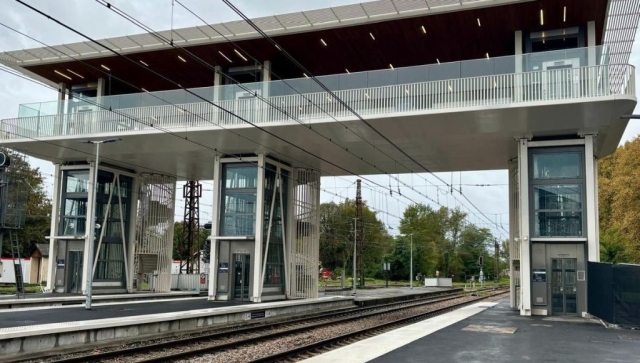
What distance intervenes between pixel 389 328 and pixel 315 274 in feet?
40.9

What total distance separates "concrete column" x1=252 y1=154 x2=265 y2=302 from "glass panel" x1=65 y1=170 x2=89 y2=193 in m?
10.6

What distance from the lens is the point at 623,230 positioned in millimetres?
43750

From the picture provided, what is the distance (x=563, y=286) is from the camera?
916 inches

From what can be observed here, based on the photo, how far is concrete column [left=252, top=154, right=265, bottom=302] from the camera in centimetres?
2789

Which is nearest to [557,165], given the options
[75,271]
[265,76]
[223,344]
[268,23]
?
[268,23]

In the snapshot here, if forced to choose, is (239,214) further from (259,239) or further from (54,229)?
(54,229)

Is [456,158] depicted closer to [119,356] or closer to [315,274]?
[315,274]

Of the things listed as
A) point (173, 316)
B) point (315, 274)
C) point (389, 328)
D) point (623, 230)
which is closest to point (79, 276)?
point (315, 274)

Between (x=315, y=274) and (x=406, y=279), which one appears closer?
(x=315, y=274)

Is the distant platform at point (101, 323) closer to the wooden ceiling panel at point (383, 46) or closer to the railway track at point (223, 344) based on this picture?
the railway track at point (223, 344)

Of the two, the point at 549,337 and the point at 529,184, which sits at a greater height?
the point at 529,184

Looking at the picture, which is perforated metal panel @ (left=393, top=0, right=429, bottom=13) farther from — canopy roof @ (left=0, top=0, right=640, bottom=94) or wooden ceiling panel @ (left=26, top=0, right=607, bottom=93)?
wooden ceiling panel @ (left=26, top=0, right=607, bottom=93)

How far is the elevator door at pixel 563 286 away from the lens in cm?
2311

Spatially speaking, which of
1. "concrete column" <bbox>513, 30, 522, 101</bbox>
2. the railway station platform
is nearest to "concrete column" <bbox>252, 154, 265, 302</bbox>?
the railway station platform
